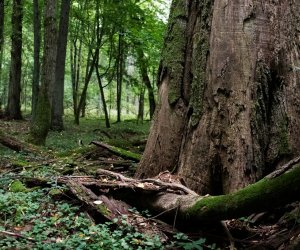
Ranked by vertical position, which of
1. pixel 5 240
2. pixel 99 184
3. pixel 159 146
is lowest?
pixel 5 240

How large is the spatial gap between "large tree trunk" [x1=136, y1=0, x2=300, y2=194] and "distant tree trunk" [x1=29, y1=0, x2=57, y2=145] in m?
5.60

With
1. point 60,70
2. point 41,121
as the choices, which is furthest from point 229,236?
point 60,70

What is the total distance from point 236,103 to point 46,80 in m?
6.67

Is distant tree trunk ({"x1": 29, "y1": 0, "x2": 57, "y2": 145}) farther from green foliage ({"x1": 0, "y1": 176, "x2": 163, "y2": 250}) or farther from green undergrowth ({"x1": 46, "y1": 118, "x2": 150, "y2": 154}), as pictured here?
green foliage ({"x1": 0, "y1": 176, "x2": 163, "y2": 250})

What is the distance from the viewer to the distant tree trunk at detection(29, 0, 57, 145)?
33.1ft

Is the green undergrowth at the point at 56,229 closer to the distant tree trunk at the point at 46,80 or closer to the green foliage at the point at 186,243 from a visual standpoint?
the green foliage at the point at 186,243

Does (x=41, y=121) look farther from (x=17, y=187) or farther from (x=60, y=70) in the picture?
(x=60, y=70)

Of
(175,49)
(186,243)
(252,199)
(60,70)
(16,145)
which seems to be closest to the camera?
(252,199)

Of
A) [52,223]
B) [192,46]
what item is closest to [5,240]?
[52,223]

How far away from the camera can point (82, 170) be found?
6117 millimetres

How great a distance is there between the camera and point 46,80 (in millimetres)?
10156

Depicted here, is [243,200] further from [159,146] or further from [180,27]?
[180,27]

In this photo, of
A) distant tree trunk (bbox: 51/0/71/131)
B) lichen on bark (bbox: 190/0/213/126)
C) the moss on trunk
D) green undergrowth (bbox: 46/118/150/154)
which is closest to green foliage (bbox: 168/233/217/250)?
lichen on bark (bbox: 190/0/213/126)

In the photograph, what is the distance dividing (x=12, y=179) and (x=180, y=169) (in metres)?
2.34
